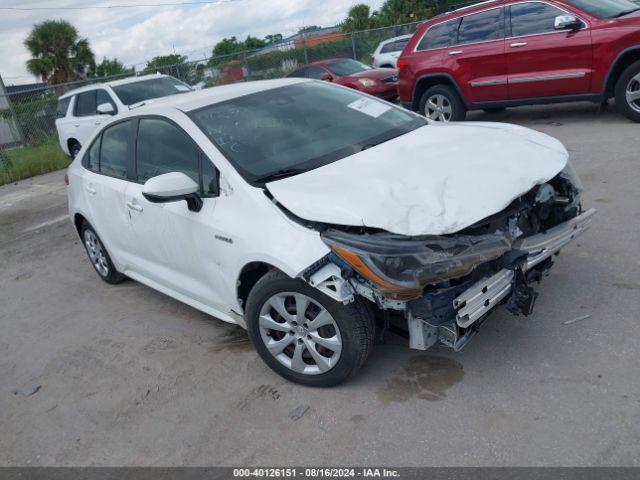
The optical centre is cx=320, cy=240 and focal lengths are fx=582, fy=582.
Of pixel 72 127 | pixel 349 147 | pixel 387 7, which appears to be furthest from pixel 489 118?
pixel 387 7

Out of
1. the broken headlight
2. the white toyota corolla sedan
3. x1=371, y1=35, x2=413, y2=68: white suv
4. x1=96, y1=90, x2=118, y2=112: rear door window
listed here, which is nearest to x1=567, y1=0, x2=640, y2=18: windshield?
the white toyota corolla sedan

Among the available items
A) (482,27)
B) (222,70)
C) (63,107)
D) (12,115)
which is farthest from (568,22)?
(222,70)

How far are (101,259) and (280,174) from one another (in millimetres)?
2764

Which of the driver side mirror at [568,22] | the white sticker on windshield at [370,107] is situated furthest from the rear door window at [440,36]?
the white sticker on windshield at [370,107]

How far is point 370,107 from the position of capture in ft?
14.6

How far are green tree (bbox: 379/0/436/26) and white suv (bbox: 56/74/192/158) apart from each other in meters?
29.2

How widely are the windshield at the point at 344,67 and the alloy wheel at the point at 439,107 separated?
4.30 meters

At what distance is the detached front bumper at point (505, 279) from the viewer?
2.83m

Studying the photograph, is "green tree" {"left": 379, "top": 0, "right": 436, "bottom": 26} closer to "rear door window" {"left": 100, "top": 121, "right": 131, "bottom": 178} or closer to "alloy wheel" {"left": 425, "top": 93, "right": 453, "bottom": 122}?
"alloy wheel" {"left": 425, "top": 93, "right": 453, "bottom": 122}

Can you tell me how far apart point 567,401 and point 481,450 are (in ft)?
1.84

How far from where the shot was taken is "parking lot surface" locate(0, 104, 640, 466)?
280 centimetres

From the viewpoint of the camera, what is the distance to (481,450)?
2699 mm

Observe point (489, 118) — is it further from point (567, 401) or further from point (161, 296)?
point (567, 401)

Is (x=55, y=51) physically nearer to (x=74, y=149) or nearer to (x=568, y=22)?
(x=74, y=149)
